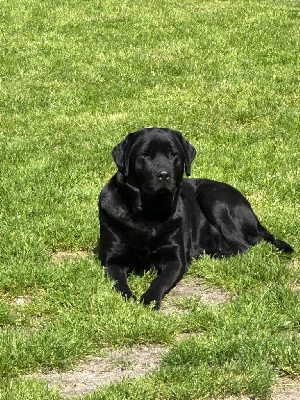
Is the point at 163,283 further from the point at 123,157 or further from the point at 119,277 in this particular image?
the point at 123,157

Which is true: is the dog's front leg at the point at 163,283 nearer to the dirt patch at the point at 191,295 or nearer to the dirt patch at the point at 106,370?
the dirt patch at the point at 191,295

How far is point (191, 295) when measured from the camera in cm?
613

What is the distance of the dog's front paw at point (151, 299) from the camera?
576cm

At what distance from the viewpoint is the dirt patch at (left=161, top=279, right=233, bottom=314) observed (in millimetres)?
5871

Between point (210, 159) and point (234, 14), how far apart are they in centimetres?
806

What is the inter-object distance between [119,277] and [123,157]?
1.05m

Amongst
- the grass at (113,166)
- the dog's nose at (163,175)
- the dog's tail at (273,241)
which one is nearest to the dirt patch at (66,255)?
the grass at (113,166)

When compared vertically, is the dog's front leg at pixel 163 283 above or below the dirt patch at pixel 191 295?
above

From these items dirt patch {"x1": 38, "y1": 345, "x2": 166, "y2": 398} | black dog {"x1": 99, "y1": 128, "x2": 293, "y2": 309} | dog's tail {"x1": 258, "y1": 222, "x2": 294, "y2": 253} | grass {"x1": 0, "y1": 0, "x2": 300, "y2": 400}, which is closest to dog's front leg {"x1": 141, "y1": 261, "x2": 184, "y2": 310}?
black dog {"x1": 99, "y1": 128, "x2": 293, "y2": 309}

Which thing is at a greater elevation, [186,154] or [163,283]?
[186,154]

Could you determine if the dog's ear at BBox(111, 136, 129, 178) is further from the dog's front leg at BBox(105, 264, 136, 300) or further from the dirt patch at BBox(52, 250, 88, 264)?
the dirt patch at BBox(52, 250, 88, 264)

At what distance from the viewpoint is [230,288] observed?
244 inches

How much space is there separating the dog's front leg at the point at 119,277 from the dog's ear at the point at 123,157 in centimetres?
81

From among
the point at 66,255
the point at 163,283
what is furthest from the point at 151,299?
the point at 66,255
